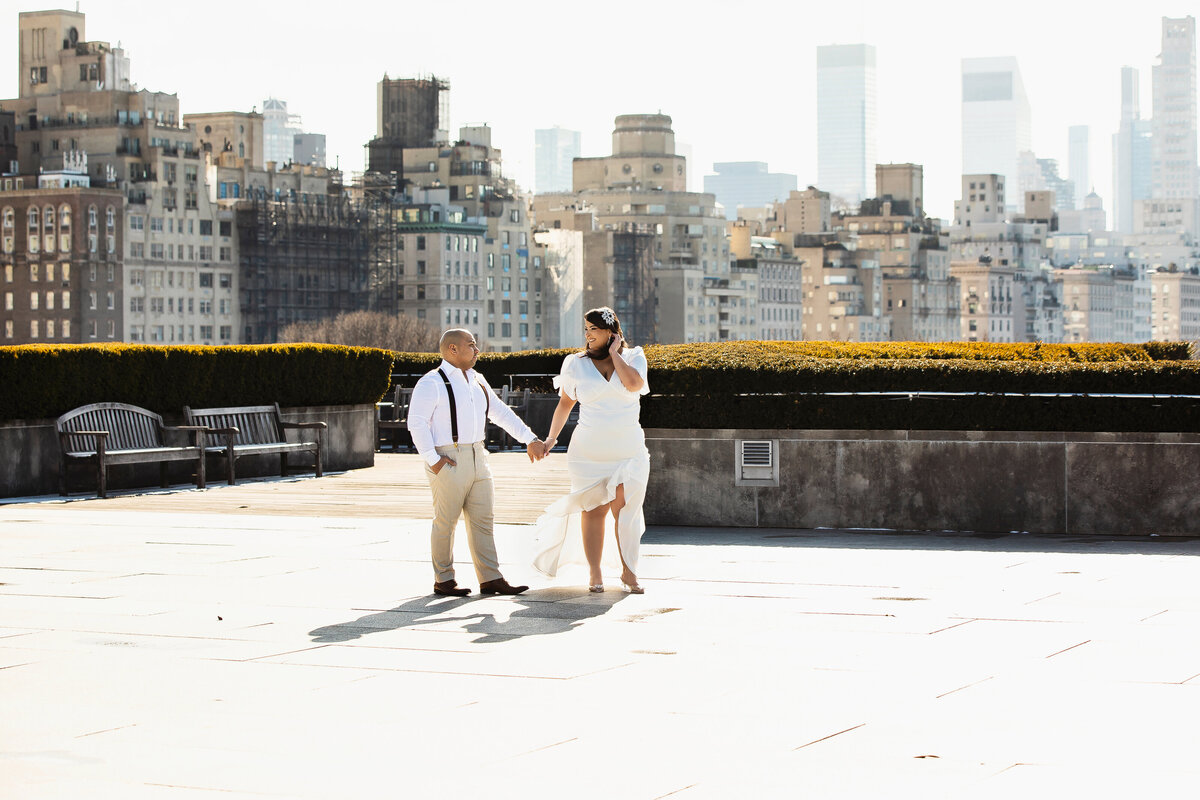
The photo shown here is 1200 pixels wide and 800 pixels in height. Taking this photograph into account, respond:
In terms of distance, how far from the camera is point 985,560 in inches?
518

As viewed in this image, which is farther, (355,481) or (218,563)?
(355,481)

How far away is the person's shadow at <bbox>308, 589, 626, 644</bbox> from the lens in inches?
396

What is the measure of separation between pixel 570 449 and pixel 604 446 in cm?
27

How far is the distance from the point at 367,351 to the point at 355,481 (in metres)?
2.94

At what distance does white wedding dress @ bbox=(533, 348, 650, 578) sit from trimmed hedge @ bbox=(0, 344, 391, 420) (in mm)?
8644

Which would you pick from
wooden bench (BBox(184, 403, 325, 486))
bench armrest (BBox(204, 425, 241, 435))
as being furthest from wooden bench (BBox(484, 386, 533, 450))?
bench armrest (BBox(204, 425, 241, 435))

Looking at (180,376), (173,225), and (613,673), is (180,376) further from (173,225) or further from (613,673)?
(173,225)

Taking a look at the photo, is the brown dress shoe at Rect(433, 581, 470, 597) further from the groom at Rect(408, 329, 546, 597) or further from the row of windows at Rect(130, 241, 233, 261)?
the row of windows at Rect(130, 241, 233, 261)

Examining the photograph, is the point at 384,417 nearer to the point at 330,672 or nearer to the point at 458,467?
the point at 458,467

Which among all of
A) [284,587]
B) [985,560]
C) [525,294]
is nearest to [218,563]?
[284,587]

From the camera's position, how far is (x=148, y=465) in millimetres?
20156

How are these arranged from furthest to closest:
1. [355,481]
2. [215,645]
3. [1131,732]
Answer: [355,481] → [215,645] → [1131,732]

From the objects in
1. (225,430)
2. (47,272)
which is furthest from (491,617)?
(47,272)

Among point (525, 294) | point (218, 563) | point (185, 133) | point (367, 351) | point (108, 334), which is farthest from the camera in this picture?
point (525, 294)
